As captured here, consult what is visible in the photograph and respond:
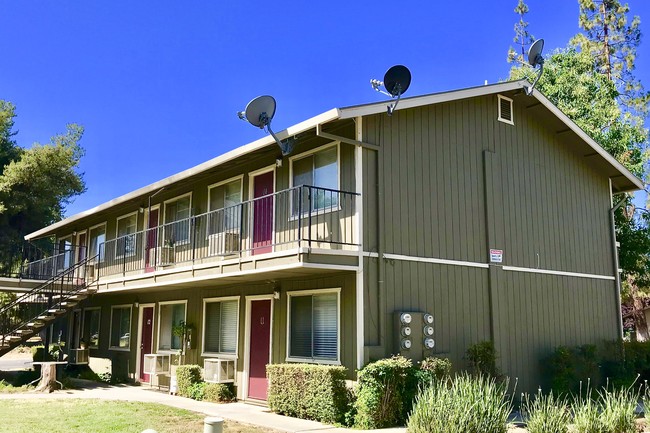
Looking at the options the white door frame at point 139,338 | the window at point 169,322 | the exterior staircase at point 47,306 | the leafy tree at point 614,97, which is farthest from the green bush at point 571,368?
the exterior staircase at point 47,306

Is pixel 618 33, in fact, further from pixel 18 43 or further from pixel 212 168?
pixel 18 43

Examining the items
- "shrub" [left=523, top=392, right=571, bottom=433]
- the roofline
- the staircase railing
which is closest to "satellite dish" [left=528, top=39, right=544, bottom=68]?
the roofline

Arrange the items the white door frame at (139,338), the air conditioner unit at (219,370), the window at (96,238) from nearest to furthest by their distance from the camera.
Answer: the air conditioner unit at (219,370) < the white door frame at (139,338) < the window at (96,238)

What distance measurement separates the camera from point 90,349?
68.4ft

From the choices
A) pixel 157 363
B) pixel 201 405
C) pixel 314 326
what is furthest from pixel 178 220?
pixel 314 326

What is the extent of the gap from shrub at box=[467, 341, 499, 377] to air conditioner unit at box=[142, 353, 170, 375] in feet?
26.7

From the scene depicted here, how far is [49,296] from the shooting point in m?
17.4

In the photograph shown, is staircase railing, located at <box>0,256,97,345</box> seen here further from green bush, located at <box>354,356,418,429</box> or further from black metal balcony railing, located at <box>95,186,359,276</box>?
green bush, located at <box>354,356,418,429</box>

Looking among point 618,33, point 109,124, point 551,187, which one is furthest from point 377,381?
point 109,124

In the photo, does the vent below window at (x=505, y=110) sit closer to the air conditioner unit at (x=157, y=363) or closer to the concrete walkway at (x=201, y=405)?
the concrete walkway at (x=201, y=405)

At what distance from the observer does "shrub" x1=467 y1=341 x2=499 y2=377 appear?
11.8 m

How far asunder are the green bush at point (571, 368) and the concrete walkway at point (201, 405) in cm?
516

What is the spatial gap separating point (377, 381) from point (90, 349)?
1418 cm

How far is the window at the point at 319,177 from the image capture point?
11.8 metres
